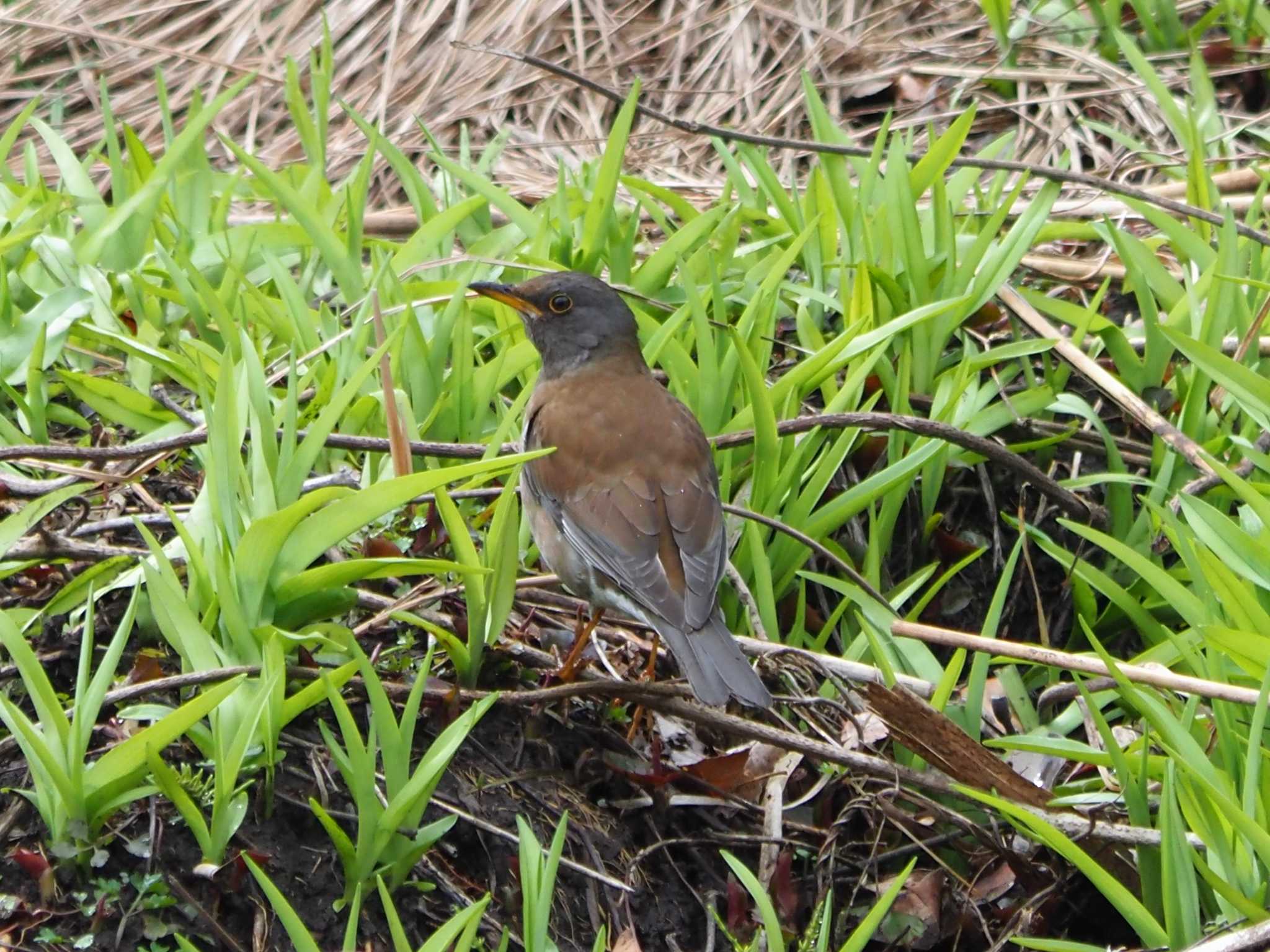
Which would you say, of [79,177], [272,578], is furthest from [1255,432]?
[79,177]

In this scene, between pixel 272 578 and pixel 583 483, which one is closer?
pixel 272 578

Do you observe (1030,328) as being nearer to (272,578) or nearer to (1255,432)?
(1255,432)

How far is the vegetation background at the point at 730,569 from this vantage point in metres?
3.02

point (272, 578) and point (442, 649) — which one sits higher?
point (272, 578)

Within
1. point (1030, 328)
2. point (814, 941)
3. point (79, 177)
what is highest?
point (79, 177)

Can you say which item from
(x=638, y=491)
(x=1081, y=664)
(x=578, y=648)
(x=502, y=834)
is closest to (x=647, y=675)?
(x=578, y=648)

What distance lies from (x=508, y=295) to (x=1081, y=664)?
2094 millimetres

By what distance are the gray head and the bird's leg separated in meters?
0.81

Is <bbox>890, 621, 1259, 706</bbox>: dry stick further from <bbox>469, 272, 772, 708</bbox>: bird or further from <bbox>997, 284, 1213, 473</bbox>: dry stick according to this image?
<bbox>997, 284, 1213, 473</bbox>: dry stick

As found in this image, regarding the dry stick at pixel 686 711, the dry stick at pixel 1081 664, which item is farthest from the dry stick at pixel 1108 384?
the dry stick at pixel 686 711

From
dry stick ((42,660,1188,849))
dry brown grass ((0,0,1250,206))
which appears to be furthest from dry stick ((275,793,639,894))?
dry brown grass ((0,0,1250,206))

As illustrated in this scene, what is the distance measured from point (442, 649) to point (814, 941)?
1.08 metres

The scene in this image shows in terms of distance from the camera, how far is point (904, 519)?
4.63 meters

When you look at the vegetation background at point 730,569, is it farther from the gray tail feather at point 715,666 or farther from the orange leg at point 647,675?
the gray tail feather at point 715,666
